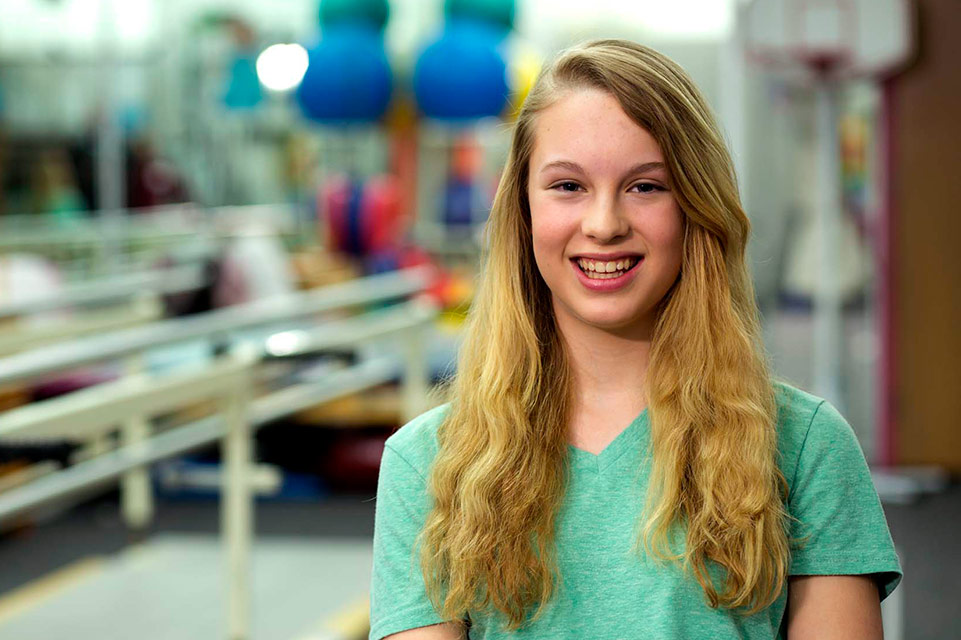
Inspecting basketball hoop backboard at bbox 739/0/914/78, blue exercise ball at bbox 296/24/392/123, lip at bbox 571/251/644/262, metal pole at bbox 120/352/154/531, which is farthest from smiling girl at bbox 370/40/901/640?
blue exercise ball at bbox 296/24/392/123

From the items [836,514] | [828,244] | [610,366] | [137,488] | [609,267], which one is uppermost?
[609,267]

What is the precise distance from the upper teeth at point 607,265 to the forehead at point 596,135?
0.09 meters

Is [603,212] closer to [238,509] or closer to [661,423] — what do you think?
[661,423]

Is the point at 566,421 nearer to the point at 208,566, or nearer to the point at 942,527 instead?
the point at 208,566

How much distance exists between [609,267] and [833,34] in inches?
179

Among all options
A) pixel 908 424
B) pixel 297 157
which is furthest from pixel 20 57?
pixel 908 424

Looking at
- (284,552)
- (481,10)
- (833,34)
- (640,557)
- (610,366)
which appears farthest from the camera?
(481,10)

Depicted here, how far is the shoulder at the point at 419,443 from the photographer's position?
4.29 ft

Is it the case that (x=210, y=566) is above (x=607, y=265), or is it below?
below

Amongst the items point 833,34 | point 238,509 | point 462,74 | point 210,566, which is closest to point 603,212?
point 238,509

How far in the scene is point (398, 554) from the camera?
129 centimetres

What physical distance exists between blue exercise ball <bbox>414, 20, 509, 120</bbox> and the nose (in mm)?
5864

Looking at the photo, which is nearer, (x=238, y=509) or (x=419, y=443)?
(x=419, y=443)

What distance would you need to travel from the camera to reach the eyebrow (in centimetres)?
123
